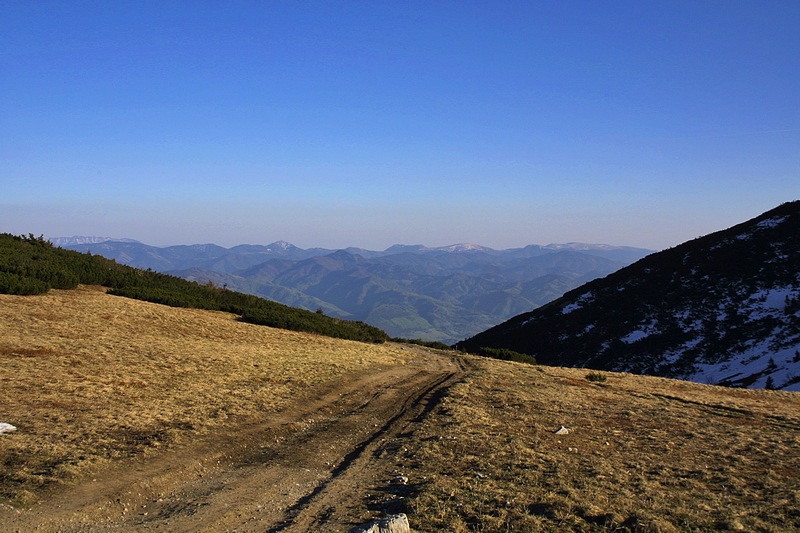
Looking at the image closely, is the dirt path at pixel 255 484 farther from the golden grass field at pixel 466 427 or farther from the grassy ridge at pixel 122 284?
the grassy ridge at pixel 122 284

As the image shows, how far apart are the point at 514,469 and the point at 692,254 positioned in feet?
179

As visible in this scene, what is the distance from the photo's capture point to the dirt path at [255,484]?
8.27 meters

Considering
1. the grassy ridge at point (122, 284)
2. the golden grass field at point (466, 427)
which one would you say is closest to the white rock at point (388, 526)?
the golden grass field at point (466, 427)

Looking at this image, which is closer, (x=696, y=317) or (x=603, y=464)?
(x=603, y=464)

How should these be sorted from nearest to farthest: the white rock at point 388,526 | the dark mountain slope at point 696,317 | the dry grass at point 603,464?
the white rock at point 388,526
the dry grass at point 603,464
the dark mountain slope at point 696,317

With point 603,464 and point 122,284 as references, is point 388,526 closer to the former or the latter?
point 603,464

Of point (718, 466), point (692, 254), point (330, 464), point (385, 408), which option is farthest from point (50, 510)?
point (692, 254)

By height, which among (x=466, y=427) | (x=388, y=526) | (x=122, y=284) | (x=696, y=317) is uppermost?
(x=122, y=284)

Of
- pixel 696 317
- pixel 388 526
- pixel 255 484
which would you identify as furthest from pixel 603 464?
pixel 696 317

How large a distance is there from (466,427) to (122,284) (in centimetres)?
3152

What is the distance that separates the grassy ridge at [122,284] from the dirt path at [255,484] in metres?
20.8

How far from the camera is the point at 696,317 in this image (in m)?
42.3

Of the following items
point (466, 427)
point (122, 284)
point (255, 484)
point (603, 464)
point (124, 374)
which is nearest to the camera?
point (255, 484)

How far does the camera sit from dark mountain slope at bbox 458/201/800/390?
34.7 metres
